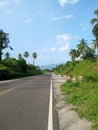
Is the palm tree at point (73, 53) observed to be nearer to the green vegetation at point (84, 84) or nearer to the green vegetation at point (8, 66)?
the green vegetation at point (84, 84)

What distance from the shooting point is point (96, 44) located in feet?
202

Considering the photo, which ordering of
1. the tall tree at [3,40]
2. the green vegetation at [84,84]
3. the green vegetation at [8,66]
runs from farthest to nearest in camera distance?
the tall tree at [3,40], the green vegetation at [8,66], the green vegetation at [84,84]

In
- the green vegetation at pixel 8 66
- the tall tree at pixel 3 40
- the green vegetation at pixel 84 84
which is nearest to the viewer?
the green vegetation at pixel 84 84

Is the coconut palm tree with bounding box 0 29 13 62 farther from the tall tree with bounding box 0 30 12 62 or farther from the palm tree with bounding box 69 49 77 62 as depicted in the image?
the palm tree with bounding box 69 49 77 62

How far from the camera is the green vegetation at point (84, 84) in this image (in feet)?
33.9

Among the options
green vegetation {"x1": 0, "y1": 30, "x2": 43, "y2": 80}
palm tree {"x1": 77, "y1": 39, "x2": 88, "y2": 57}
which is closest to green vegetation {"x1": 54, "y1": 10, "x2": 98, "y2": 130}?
palm tree {"x1": 77, "y1": 39, "x2": 88, "y2": 57}

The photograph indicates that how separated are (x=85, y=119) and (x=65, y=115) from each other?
48.8 inches

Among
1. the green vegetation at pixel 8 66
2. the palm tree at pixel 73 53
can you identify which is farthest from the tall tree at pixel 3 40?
the palm tree at pixel 73 53

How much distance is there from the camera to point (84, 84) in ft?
81.6

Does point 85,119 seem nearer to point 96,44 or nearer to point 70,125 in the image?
point 70,125

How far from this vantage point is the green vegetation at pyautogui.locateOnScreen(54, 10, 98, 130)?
406 inches

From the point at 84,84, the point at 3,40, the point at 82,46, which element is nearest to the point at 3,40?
the point at 3,40

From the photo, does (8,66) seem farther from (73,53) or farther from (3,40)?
(73,53)

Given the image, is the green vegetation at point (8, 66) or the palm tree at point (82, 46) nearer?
the green vegetation at point (8, 66)
